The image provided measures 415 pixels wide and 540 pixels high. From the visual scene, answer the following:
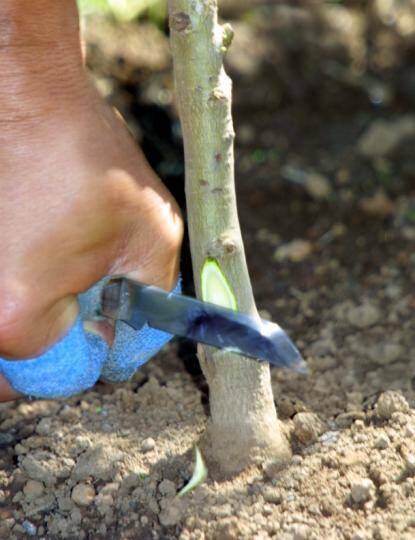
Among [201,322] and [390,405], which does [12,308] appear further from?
[390,405]

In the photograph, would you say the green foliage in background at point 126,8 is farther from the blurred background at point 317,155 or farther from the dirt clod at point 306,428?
the dirt clod at point 306,428

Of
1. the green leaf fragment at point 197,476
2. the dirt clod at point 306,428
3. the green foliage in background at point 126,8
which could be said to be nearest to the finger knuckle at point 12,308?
the green leaf fragment at point 197,476

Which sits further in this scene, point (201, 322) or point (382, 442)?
point (382, 442)

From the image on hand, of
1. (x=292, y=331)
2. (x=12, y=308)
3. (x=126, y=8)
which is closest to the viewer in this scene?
(x=12, y=308)

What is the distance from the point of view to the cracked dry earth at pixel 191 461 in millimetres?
1363

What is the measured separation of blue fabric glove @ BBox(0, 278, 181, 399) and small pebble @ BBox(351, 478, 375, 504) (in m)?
0.36

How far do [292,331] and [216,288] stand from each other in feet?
2.00

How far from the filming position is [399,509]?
1340mm

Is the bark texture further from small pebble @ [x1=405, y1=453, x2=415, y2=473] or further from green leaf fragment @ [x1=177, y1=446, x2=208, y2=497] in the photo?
small pebble @ [x1=405, y1=453, x2=415, y2=473]

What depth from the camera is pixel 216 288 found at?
1.37m

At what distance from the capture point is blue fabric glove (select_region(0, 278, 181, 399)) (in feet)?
4.30

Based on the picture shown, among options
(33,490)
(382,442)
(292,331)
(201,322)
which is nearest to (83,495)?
(33,490)

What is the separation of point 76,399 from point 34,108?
0.65m

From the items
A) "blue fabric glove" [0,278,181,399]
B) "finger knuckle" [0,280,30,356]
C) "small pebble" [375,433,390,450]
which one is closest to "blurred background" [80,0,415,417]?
"small pebble" [375,433,390,450]
